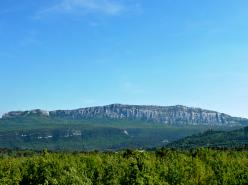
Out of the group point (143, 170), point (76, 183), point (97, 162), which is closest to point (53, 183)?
point (76, 183)

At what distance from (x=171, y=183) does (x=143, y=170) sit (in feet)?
81.6

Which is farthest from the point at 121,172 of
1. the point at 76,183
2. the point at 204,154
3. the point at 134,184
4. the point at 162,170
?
the point at 204,154

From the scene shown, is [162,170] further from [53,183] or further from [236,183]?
[53,183]

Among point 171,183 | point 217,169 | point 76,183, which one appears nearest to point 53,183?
point 76,183

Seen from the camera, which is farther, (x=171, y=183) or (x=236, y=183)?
(x=171, y=183)

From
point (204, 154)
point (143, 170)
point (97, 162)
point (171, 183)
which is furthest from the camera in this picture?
point (204, 154)

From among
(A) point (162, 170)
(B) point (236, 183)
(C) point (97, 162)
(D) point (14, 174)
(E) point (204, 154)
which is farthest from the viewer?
(E) point (204, 154)

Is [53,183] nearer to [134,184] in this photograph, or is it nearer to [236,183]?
[134,184]

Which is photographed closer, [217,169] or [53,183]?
[53,183]

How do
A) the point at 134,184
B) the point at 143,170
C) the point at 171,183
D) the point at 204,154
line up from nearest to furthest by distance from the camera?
1. the point at 134,184
2. the point at 143,170
3. the point at 171,183
4. the point at 204,154

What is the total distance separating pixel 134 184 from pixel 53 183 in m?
18.9

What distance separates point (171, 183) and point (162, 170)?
1011cm

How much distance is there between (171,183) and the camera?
4441 inches

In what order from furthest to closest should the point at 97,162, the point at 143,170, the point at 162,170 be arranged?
the point at 97,162 < the point at 162,170 < the point at 143,170
